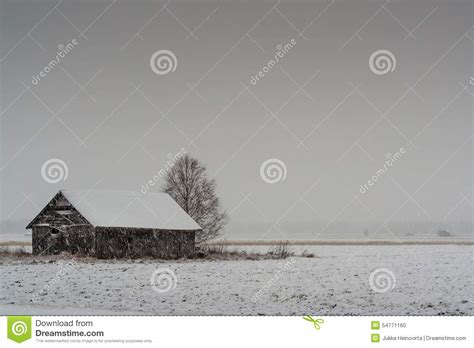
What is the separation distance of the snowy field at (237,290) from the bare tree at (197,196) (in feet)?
31.0

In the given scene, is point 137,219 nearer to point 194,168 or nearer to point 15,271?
point 194,168

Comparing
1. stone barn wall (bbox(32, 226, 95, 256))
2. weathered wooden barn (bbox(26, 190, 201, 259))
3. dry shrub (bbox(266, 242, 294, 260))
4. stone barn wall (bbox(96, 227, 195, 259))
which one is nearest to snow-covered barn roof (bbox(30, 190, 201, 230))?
weathered wooden barn (bbox(26, 190, 201, 259))

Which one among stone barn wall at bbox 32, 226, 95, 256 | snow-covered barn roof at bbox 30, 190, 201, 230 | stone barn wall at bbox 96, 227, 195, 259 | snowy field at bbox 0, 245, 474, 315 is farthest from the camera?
snow-covered barn roof at bbox 30, 190, 201, 230

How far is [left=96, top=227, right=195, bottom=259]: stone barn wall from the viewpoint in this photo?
102 feet

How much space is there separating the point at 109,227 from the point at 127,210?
2.03 metres

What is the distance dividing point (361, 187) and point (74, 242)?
15877 millimetres

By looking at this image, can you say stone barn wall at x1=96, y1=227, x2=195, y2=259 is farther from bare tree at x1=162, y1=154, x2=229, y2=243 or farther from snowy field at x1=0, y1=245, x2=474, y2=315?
snowy field at x1=0, y1=245, x2=474, y2=315

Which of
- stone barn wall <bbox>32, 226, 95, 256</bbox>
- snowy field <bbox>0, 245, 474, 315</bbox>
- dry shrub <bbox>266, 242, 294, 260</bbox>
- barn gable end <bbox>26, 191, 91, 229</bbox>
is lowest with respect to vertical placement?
snowy field <bbox>0, 245, 474, 315</bbox>

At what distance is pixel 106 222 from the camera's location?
31.5m

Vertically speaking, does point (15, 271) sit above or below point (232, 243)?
below

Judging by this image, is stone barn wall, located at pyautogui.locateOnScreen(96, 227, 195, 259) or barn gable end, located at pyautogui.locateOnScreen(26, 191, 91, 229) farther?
barn gable end, located at pyautogui.locateOnScreen(26, 191, 91, 229)

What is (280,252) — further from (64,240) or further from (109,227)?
(64,240)

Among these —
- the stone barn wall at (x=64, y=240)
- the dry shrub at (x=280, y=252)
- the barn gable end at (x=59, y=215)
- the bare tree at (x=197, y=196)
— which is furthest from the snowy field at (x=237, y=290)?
the bare tree at (x=197, y=196)
